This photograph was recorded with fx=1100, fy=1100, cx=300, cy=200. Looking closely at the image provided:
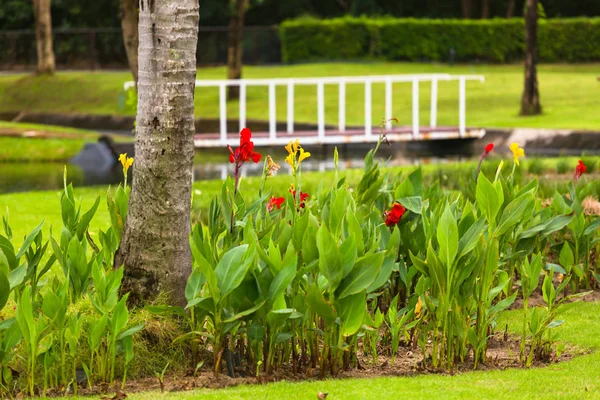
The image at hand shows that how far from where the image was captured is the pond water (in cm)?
1698

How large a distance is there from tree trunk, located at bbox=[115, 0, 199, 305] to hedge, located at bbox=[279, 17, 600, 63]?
107ft

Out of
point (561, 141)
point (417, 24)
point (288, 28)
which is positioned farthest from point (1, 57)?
point (561, 141)

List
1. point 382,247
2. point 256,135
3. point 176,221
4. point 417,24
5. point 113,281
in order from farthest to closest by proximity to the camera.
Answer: point 417,24
point 256,135
point 382,247
point 176,221
point 113,281

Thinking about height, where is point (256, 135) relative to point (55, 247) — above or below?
below

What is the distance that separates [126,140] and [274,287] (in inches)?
591

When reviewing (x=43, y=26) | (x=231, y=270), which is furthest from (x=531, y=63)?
(x=231, y=270)

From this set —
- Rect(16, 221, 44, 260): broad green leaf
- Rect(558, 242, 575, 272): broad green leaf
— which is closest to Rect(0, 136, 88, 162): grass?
Rect(558, 242, 575, 272): broad green leaf

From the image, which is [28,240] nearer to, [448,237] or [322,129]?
[448,237]

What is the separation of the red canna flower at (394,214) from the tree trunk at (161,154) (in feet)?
3.80

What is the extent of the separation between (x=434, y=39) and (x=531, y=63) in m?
14.7

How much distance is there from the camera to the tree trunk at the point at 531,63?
23516 millimetres

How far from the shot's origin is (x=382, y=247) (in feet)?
20.4

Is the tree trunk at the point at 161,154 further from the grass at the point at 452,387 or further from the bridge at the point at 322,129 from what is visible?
the bridge at the point at 322,129

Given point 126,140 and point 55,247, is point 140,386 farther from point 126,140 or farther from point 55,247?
point 126,140
